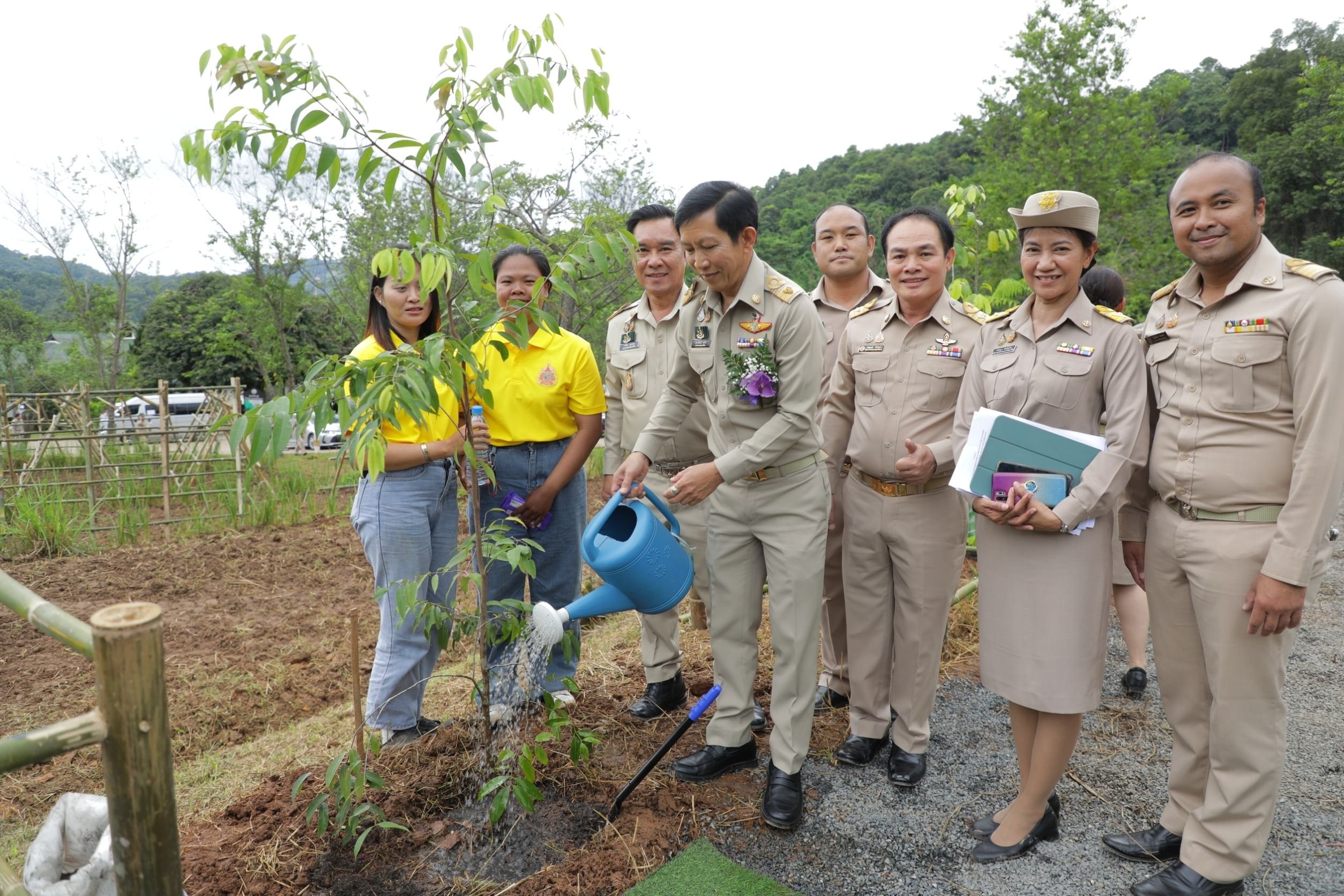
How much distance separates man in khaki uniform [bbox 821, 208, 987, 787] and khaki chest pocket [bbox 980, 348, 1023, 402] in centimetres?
19

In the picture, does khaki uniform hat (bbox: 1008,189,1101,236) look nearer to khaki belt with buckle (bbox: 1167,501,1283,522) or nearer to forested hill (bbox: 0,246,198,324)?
khaki belt with buckle (bbox: 1167,501,1283,522)

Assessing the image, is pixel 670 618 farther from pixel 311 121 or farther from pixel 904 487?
pixel 311 121

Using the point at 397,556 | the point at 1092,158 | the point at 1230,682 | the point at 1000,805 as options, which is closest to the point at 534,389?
the point at 397,556

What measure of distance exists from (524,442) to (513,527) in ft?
1.26

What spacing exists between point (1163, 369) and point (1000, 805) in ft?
4.97

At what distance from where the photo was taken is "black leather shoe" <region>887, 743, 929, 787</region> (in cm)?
285

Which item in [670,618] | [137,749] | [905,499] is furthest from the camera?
[670,618]

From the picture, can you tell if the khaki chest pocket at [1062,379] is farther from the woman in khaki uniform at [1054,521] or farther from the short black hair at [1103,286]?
the short black hair at [1103,286]

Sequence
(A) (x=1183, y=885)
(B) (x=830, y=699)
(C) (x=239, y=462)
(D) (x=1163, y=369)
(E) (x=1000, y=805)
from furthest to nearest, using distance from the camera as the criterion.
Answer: (C) (x=239, y=462)
(B) (x=830, y=699)
(E) (x=1000, y=805)
(D) (x=1163, y=369)
(A) (x=1183, y=885)

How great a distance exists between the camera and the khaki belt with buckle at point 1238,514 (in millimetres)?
2102

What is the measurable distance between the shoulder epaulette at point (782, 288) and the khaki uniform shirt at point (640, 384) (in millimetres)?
659

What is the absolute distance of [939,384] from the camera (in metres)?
2.91

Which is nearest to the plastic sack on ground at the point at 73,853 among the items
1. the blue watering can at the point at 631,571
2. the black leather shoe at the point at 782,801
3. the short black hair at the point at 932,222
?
the blue watering can at the point at 631,571

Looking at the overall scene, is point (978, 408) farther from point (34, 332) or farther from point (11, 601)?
point (34, 332)
